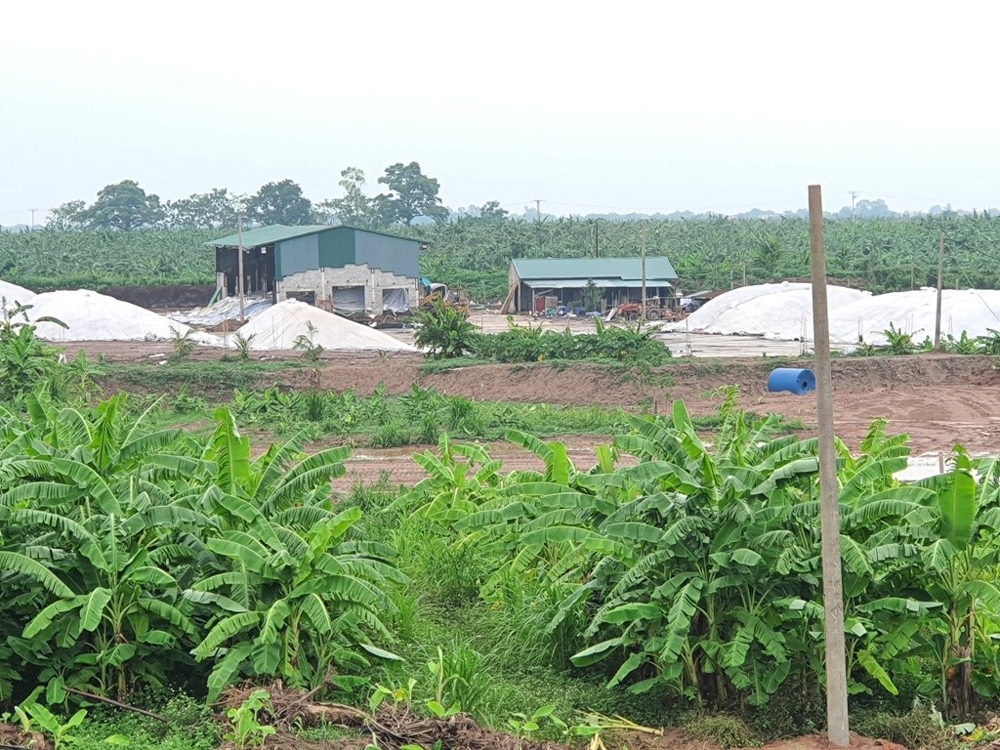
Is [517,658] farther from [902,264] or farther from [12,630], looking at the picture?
[902,264]

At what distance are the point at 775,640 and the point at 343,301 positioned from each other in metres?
45.7

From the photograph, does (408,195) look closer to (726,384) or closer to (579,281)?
(579,281)

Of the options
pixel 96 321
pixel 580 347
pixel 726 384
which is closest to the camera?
pixel 726 384

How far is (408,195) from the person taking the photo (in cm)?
11225

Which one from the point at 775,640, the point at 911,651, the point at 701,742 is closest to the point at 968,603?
the point at 911,651

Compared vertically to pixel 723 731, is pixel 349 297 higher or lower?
higher

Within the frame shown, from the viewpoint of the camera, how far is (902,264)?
58.7 meters

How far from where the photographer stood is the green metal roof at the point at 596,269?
56131mm

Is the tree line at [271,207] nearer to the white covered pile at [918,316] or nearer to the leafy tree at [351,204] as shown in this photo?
the leafy tree at [351,204]

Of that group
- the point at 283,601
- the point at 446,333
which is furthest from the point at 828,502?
the point at 446,333

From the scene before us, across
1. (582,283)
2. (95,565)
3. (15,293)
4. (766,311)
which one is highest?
(15,293)

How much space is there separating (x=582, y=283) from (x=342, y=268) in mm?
11686

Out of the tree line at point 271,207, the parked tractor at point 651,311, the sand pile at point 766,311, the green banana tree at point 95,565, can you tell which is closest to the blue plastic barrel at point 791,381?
the green banana tree at point 95,565

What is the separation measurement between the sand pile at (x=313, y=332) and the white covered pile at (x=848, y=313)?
11.3 m
